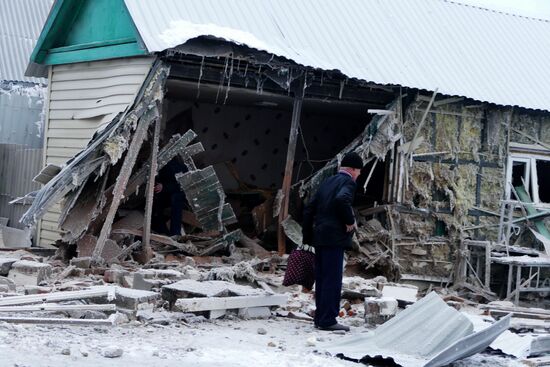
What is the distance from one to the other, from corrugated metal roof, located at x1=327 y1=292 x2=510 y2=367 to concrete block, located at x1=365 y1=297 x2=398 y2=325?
3.23ft

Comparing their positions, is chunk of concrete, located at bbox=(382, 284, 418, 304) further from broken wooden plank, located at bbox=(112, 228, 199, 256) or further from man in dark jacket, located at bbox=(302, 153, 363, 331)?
broken wooden plank, located at bbox=(112, 228, 199, 256)

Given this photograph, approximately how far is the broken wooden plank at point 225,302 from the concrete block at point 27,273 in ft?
7.18

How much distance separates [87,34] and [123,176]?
425 cm

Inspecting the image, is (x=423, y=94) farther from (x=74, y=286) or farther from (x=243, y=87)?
(x=74, y=286)

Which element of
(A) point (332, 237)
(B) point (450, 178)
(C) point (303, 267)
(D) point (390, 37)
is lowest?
(C) point (303, 267)

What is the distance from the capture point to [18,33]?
24.3 metres

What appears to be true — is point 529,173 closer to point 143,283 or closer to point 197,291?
point 143,283

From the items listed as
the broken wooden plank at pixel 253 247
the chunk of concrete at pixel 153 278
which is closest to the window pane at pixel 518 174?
the broken wooden plank at pixel 253 247

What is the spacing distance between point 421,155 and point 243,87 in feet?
12.3

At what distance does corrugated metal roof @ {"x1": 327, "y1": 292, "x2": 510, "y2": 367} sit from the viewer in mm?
7898

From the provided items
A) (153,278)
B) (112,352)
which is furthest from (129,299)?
(153,278)

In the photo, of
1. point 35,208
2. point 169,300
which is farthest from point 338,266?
point 35,208

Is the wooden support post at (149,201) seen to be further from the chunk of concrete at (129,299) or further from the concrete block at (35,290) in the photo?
the chunk of concrete at (129,299)

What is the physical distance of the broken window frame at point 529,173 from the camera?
1742cm
